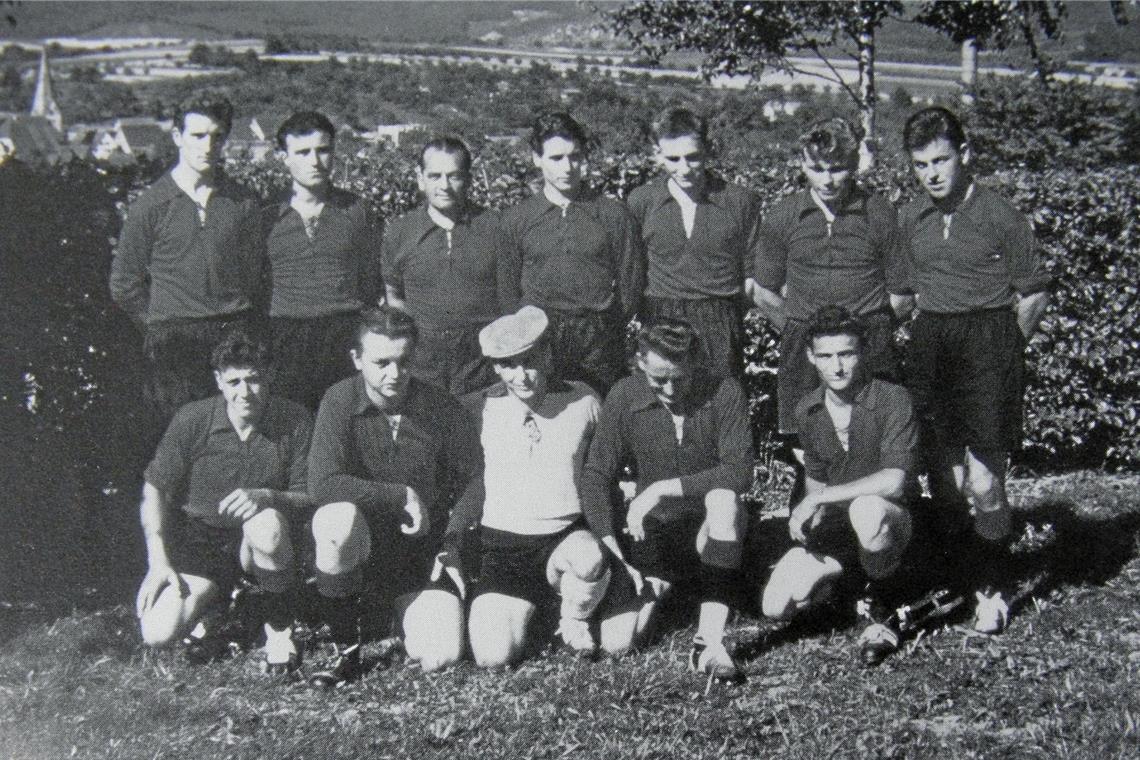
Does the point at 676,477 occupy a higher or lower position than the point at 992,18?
lower

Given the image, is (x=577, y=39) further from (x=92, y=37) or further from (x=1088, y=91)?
(x=1088, y=91)

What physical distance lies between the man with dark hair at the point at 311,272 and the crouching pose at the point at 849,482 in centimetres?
197

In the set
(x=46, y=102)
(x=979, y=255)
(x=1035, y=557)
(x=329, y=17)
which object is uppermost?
(x=329, y=17)

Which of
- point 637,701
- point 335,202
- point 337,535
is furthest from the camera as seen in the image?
point 335,202

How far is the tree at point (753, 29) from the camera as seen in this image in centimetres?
1255

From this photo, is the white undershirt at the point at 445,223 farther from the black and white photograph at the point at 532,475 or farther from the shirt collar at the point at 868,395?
the shirt collar at the point at 868,395

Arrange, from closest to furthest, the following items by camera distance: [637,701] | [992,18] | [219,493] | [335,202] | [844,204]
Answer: [637,701] < [219,493] < [844,204] < [335,202] < [992,18]

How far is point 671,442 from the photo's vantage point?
415 centimetres

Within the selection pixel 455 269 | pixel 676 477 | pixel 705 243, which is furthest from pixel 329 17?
pixel 676 477

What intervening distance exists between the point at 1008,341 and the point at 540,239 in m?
1.91

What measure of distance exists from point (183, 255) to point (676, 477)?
2195 millimetres

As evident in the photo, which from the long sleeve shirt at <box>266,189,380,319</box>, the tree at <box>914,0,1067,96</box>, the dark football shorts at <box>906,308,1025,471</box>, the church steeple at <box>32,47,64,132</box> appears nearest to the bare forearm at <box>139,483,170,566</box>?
the long sleeve shirt at <box>266,189,380,319</box>

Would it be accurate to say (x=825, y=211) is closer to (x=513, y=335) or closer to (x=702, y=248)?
(x=702, y=248)

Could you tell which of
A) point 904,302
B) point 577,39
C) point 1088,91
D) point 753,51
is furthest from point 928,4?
point 904,302
